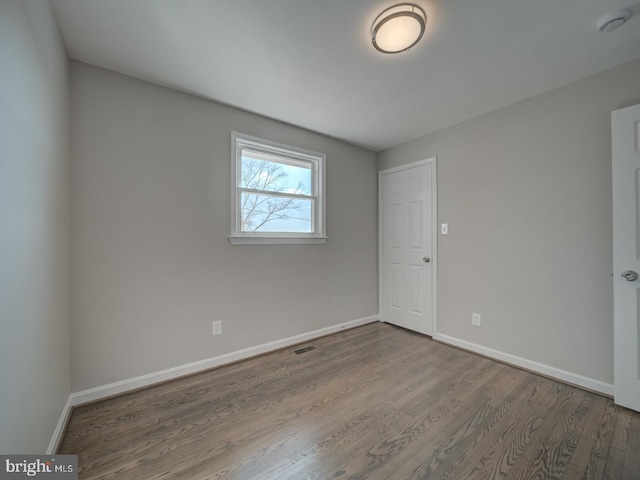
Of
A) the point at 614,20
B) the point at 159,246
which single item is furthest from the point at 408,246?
the point at 159,246

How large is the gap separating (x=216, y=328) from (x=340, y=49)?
2.46 meters

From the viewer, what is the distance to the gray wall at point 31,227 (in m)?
0.96

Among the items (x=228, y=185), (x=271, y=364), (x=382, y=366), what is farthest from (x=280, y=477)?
(x=228, y=185)

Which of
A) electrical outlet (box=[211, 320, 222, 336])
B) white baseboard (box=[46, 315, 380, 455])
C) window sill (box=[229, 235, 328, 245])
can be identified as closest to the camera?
white baseboard (box=[46, 315, 380, 455])

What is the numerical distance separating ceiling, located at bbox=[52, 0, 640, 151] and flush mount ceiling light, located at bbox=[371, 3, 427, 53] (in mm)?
45

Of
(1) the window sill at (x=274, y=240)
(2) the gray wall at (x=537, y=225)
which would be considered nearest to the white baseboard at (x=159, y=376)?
(1) the window sill at (x=274, y=240)

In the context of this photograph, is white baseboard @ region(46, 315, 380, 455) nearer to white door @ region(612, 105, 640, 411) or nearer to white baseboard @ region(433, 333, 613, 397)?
white baseboard @ region(433, 333, 613, 397)

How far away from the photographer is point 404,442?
150cm

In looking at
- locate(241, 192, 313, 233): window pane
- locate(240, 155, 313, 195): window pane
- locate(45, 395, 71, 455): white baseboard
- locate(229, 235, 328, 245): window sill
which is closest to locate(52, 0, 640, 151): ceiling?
locate(240, 155, 313, 195): window pane

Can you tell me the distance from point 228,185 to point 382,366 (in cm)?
223

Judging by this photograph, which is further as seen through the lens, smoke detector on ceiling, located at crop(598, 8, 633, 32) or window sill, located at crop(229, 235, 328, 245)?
window sill, located at crop(229, 235, 328, 245)

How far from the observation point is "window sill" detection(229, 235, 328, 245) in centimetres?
251

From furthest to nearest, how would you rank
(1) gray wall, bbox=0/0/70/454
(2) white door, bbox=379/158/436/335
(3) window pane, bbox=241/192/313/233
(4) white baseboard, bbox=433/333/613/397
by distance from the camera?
(2) white door, bbox=379/158/436/335
(3) window pane, bbox=241/192/313/233
(4) white baseboard, bbox=433/333/613/397
(1) gray wall, bbox=0/0/70/454

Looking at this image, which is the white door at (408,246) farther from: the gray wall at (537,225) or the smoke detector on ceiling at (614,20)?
the smoke detector on ceiling at (614,20)
